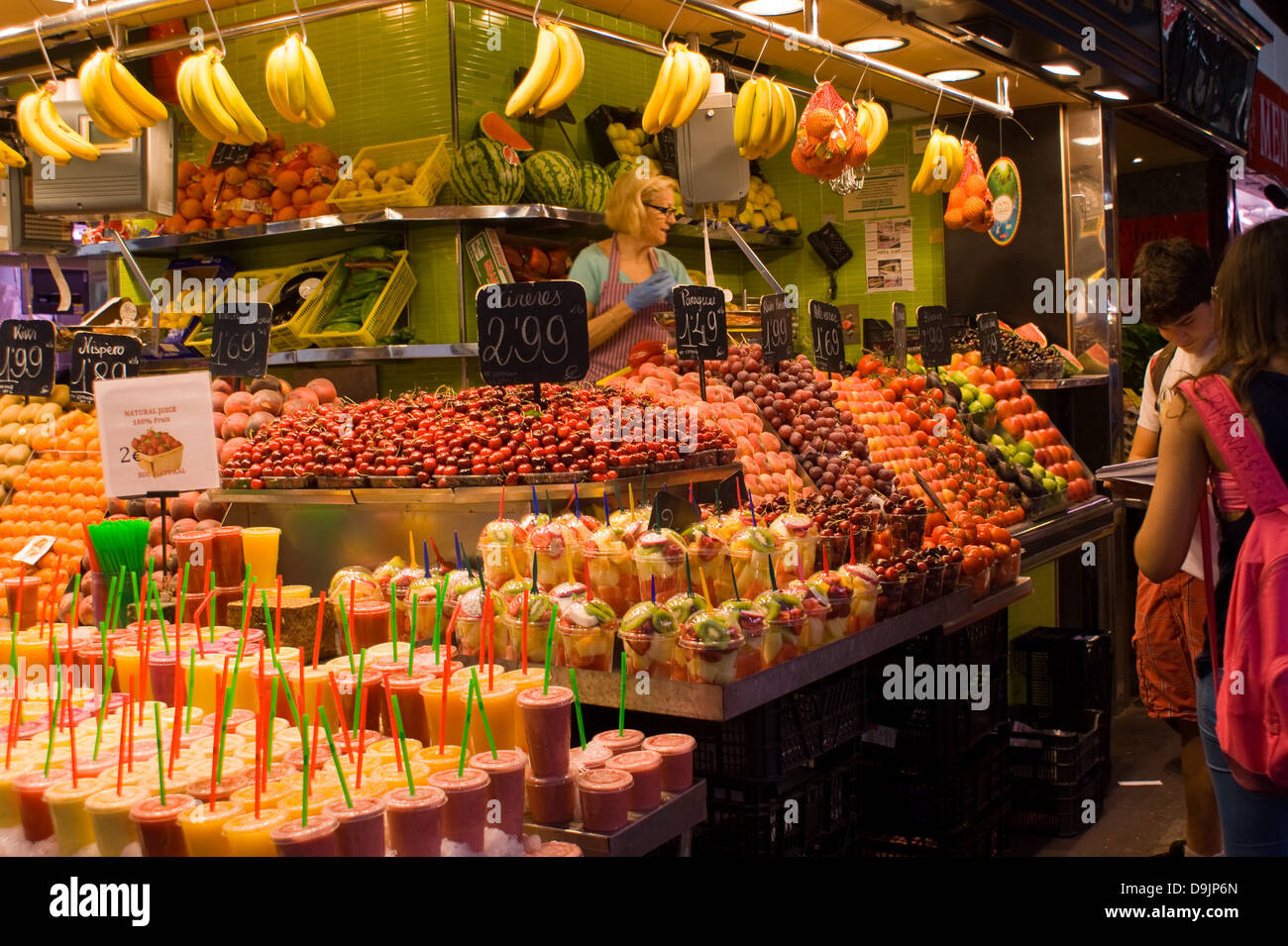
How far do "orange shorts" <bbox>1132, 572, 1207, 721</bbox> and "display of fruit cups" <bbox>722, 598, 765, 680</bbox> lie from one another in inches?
71.8

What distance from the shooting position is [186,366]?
23.1ft

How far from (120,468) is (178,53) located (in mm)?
4881

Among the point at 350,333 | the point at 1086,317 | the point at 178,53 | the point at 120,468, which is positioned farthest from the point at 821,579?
the point at 178,53

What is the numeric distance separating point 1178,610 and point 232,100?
4.03m

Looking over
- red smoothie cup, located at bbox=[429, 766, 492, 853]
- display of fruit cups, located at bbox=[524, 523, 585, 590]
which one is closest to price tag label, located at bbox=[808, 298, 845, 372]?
display of fruit cups, located at bbox=[524, 523, 585, 590]

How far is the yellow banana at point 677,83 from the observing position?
15.8 ft

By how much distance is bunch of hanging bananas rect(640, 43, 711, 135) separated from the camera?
483 centimetres

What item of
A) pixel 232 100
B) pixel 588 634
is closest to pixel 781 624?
pixel 588 634

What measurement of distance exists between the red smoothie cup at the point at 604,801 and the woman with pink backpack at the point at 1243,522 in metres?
1.14

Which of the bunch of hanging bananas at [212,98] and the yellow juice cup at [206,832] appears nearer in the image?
the yellow juice cup at [206,832]

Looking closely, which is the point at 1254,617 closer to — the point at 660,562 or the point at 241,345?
the point at 660,562

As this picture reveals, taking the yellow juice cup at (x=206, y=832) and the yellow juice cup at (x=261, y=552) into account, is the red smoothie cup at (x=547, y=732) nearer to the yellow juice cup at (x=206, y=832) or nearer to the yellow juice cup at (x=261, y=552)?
the yellow juice cup at (x=206, y=832)

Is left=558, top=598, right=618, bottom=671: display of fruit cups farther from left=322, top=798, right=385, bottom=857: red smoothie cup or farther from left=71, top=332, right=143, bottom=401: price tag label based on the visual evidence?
left=71, top=332, right=143, bottom=401: price tag label

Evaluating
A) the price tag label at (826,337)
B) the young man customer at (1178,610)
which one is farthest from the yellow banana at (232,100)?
the young man customer at (1178,610)
